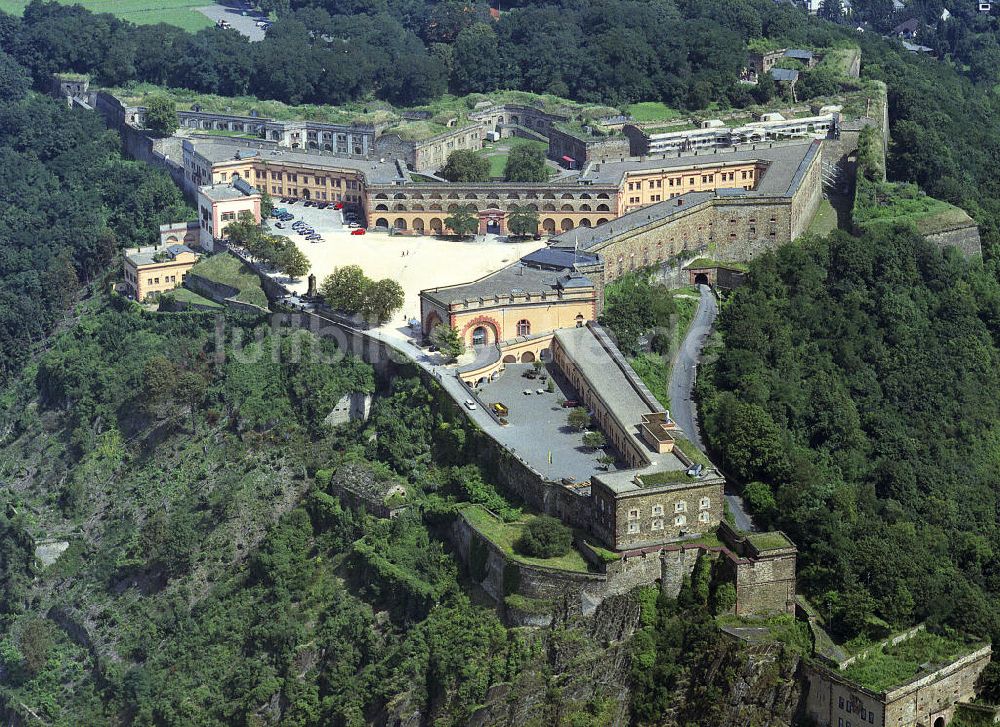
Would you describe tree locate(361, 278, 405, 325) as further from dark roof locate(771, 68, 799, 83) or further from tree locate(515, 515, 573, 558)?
dark roof locate(771, 68, 799, 83)

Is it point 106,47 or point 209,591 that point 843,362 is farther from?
point 106,47

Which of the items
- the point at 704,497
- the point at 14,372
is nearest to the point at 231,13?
the point at 14,372

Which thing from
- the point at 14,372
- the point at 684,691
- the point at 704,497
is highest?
the point at 704,497

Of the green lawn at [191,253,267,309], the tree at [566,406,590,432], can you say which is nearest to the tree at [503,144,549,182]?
the green lawn at [191,253,267,309]

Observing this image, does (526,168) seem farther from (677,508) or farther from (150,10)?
(150,10)

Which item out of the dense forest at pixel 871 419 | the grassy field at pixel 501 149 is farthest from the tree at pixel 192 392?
the grassy field at pixel 501 149

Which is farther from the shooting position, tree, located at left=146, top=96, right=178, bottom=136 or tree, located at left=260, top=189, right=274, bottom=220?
tree, located at left=146, top=96, right=178, bottom=136

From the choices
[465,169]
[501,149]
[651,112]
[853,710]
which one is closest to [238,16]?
[501,149]
